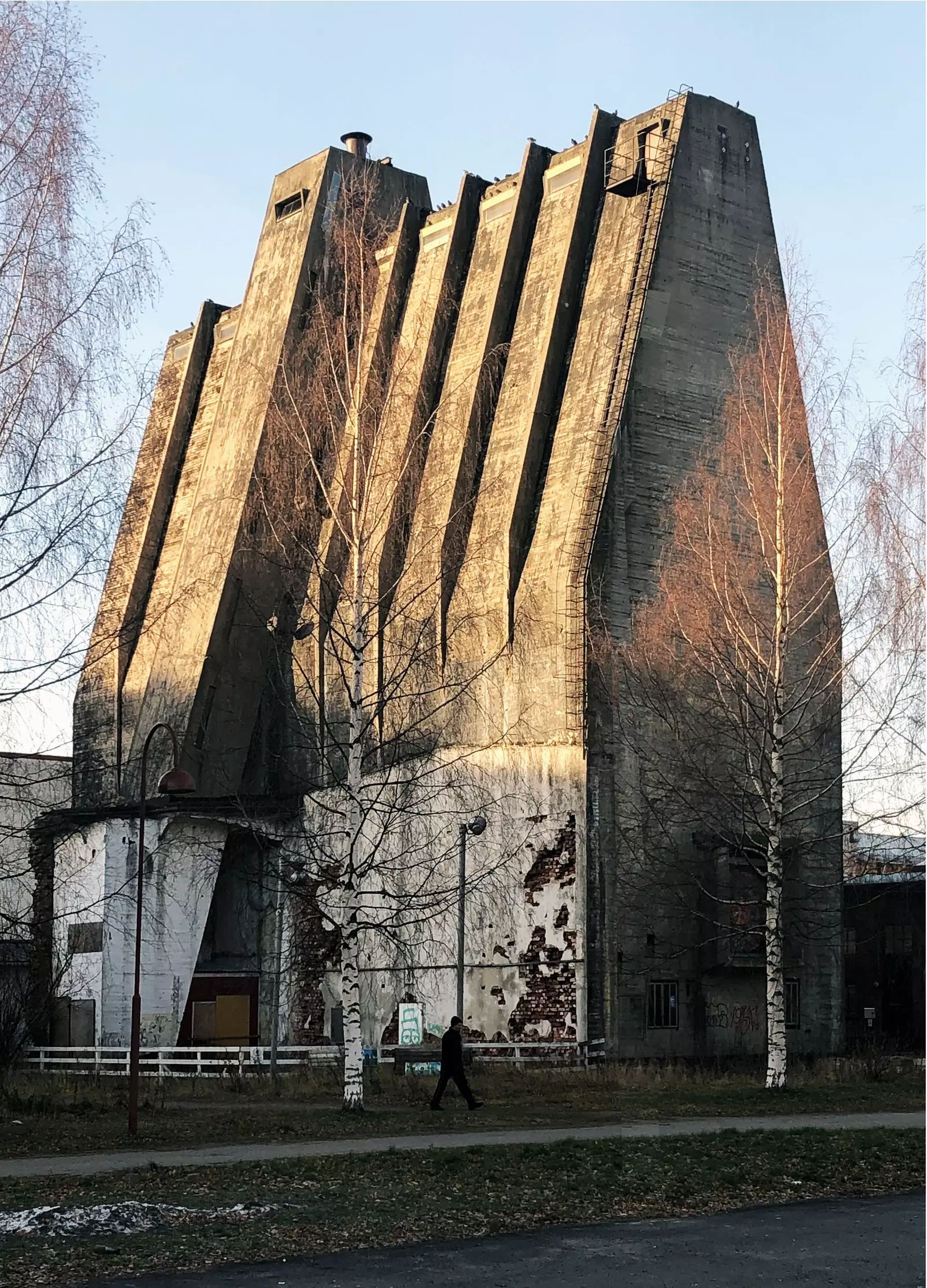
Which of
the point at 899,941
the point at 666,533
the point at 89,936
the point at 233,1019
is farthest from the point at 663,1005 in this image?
the point at 899,941

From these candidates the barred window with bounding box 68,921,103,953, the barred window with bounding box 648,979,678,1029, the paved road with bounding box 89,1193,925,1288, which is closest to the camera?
the paved road with bounding box 89,1193,925,1288

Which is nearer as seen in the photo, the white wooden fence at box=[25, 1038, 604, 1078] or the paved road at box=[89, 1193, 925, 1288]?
the paved road at box=[89, 1193, 925, 1288]

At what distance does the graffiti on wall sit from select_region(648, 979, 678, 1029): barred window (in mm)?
930

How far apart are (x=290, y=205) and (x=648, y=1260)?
1509 inches

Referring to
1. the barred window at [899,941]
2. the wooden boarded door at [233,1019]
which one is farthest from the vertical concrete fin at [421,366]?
the barred window at [899,941]

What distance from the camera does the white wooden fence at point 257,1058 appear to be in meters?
31.1

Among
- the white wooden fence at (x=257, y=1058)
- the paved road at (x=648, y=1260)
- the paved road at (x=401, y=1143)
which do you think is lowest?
the white wooden fence at (x=257, y=1058)

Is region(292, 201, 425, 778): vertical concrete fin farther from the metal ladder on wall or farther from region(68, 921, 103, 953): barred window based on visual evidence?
region(68, 921, 103, 953): barred window

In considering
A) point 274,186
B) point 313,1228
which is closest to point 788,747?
point 274,186

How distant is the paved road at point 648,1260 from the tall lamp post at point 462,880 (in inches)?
572

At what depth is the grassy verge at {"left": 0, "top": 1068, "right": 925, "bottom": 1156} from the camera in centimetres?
1919

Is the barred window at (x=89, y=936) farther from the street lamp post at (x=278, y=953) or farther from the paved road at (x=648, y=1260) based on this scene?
the paved road at (x=648, y=1260)

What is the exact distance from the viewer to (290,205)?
4484cm

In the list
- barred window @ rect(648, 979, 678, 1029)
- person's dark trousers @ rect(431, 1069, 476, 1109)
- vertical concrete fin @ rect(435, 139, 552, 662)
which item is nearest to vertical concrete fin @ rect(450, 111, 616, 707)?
vertical concrete fin @ rect(435, 139, 552, 662)
